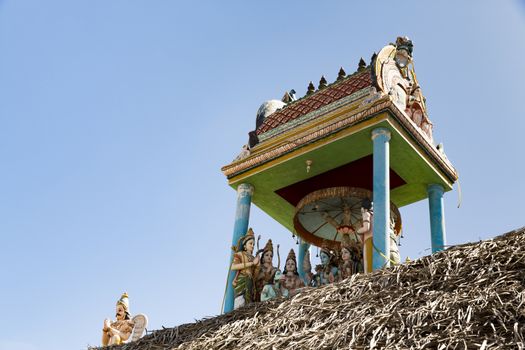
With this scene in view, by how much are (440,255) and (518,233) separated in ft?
2.89

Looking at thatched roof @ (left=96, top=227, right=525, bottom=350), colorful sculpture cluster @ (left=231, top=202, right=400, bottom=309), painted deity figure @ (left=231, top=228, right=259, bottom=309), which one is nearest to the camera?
thatched roof @ (left=96, top=227, right=525, bottom=350)

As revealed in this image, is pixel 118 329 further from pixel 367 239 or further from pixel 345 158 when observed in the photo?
pixel 345 158

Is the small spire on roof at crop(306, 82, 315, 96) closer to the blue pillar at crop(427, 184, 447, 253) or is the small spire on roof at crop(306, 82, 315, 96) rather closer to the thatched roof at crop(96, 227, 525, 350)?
the blue pillar at crop(427, 184, 447, 253)

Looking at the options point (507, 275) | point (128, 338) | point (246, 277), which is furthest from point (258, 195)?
point (507, 275)

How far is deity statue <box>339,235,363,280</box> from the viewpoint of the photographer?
1263cm

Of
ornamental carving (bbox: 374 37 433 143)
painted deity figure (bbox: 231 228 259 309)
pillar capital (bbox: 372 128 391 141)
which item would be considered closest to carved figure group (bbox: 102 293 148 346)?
painted deity figure (bbox: 231 228 259 309)

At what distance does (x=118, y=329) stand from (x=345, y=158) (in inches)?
216

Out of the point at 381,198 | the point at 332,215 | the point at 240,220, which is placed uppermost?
Answer: the point at 332,215

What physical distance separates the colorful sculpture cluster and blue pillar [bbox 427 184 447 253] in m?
1.83

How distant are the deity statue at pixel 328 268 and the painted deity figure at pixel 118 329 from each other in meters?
3.41

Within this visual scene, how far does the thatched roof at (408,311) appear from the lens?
21.5 feet

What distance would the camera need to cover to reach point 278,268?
12664 millimetres

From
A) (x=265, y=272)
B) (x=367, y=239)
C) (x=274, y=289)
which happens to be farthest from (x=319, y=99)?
(x=274, y=289)

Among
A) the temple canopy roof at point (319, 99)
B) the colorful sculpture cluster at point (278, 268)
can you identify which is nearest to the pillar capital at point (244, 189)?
the temple canopy roof at point (319, 99)
